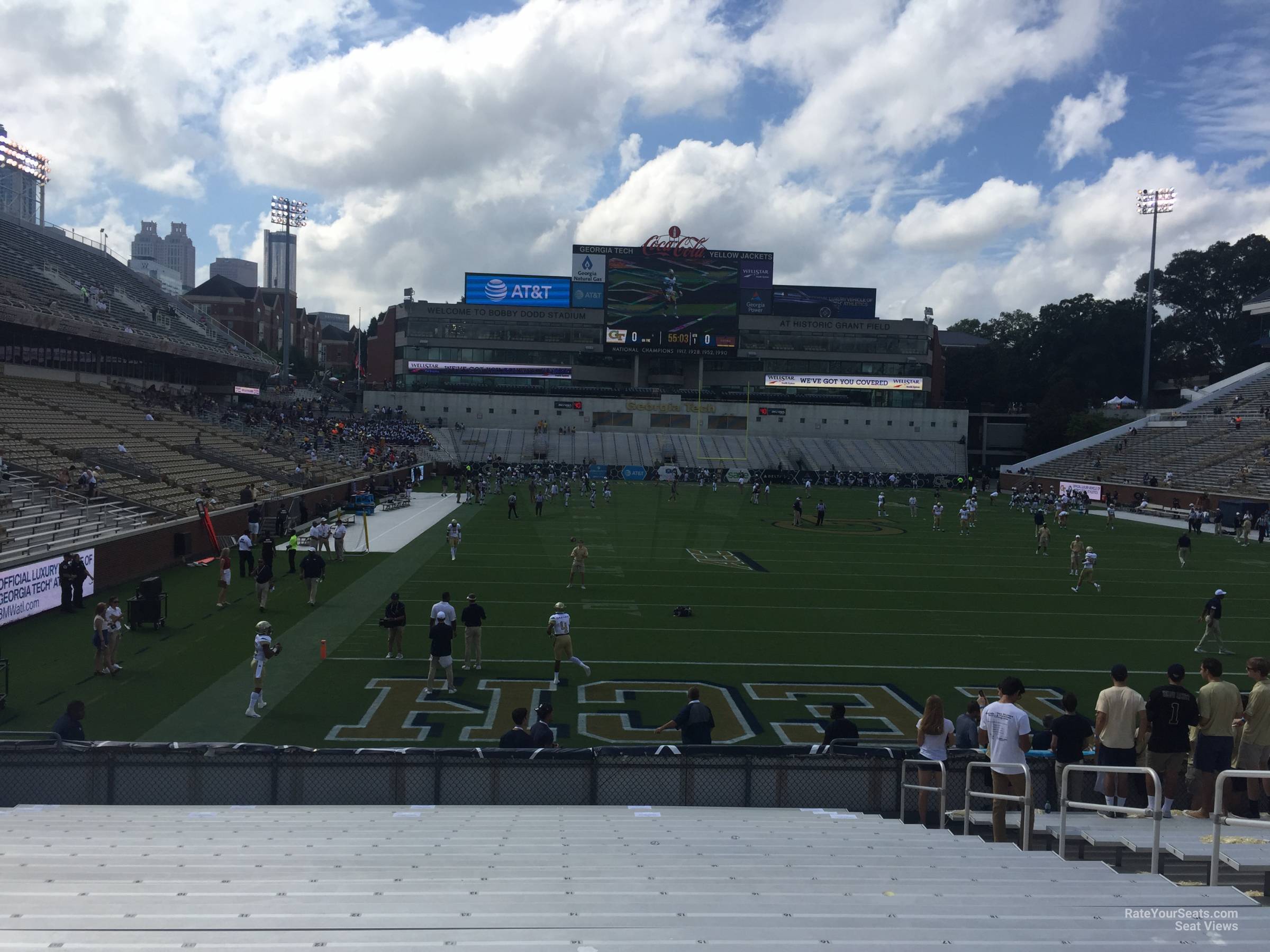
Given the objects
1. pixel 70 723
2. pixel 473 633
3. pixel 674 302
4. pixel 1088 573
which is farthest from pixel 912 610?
pixel 674 302

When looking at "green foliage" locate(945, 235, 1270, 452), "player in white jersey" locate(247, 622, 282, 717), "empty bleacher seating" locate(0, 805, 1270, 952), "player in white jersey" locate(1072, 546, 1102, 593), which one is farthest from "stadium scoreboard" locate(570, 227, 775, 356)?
"empty bleacher seating" locate(0, 805, 1270, 952)

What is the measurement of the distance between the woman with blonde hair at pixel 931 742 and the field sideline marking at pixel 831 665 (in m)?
7.55

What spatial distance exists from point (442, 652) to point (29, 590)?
9.63 meters

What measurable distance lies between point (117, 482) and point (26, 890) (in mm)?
24723

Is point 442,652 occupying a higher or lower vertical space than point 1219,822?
lower

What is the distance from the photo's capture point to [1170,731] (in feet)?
25.5

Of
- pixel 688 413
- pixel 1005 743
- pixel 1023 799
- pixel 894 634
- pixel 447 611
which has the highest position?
pixel 688 413

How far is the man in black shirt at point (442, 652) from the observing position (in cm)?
1391

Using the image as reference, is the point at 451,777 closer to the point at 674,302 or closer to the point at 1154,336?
the point at 674,302

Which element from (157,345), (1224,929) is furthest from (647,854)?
(157,345)

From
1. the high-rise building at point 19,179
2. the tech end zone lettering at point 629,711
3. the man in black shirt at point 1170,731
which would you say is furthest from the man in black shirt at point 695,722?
the high-rise building at point 19,179

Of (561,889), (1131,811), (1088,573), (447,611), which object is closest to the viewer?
(561,889)

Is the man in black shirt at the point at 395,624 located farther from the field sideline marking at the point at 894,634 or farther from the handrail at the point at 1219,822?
the handrail at the point at 1219,822

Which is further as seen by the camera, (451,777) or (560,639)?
(560,639)
